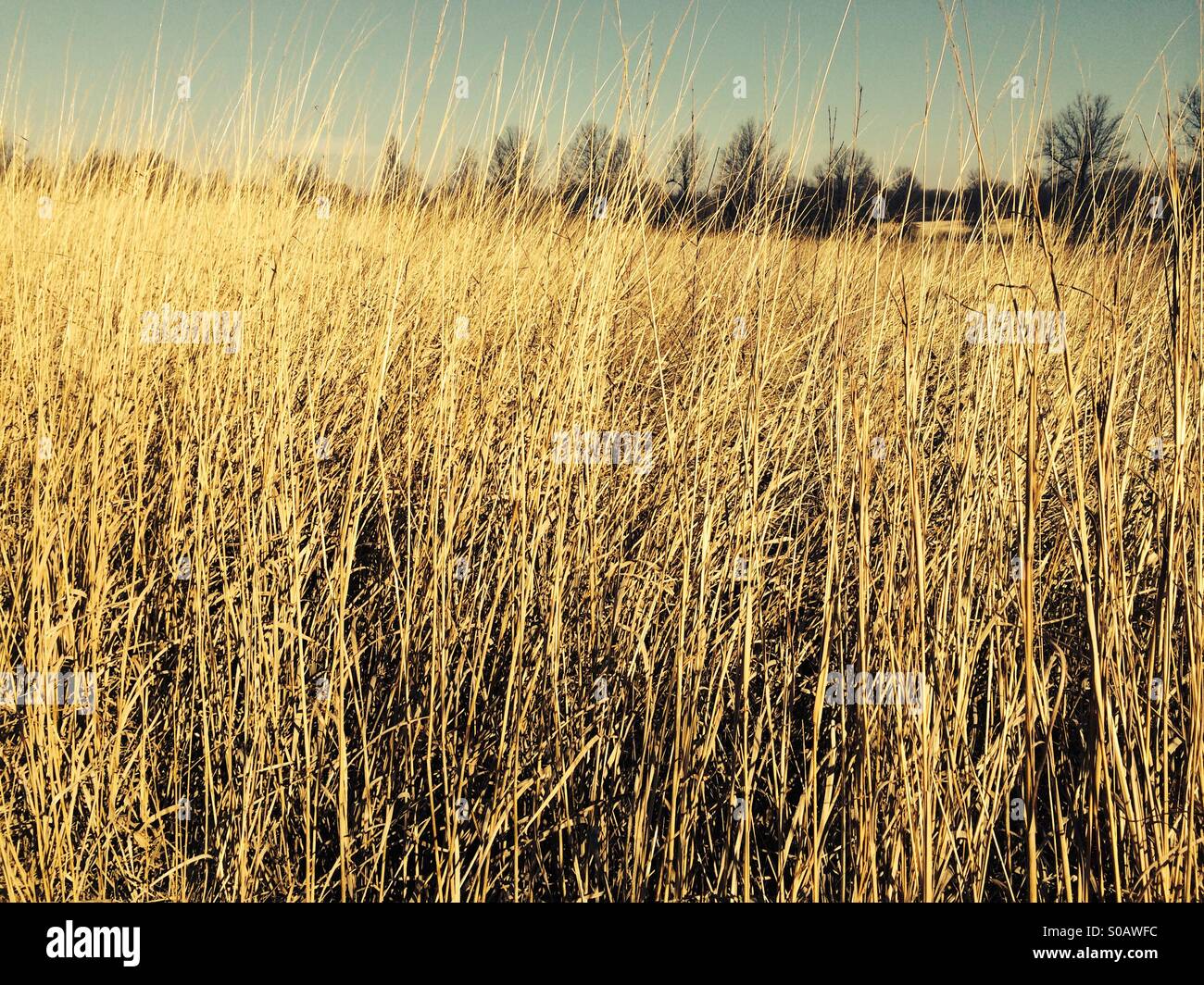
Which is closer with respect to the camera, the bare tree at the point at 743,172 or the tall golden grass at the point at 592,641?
the tall golden grass at the point at 592,641

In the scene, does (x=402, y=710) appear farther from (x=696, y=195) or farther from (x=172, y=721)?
(x=696, y=195)

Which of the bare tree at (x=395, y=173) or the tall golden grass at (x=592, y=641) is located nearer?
the tall golden grass at (x=592, y=641)

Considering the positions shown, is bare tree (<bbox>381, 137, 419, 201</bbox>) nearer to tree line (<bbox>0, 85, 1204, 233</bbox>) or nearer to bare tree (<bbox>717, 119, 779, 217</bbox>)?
tree line (<bbox>0, 85, 1204, 233</bbox>)

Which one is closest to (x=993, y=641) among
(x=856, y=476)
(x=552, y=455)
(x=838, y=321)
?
(x=856, y=476)

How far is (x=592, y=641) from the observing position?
4.14 feet

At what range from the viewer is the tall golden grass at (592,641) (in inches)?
38.4

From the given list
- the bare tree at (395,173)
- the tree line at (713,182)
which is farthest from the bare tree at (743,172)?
the bare tree at (395,173)

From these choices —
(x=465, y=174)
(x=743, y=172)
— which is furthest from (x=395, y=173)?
(x=743, y=172)

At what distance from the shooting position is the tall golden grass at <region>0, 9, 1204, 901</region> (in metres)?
0.98

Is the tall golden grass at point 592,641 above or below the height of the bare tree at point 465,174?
below

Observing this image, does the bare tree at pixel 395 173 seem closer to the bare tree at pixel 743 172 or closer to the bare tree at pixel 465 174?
the bare tree at pixel 465 174
